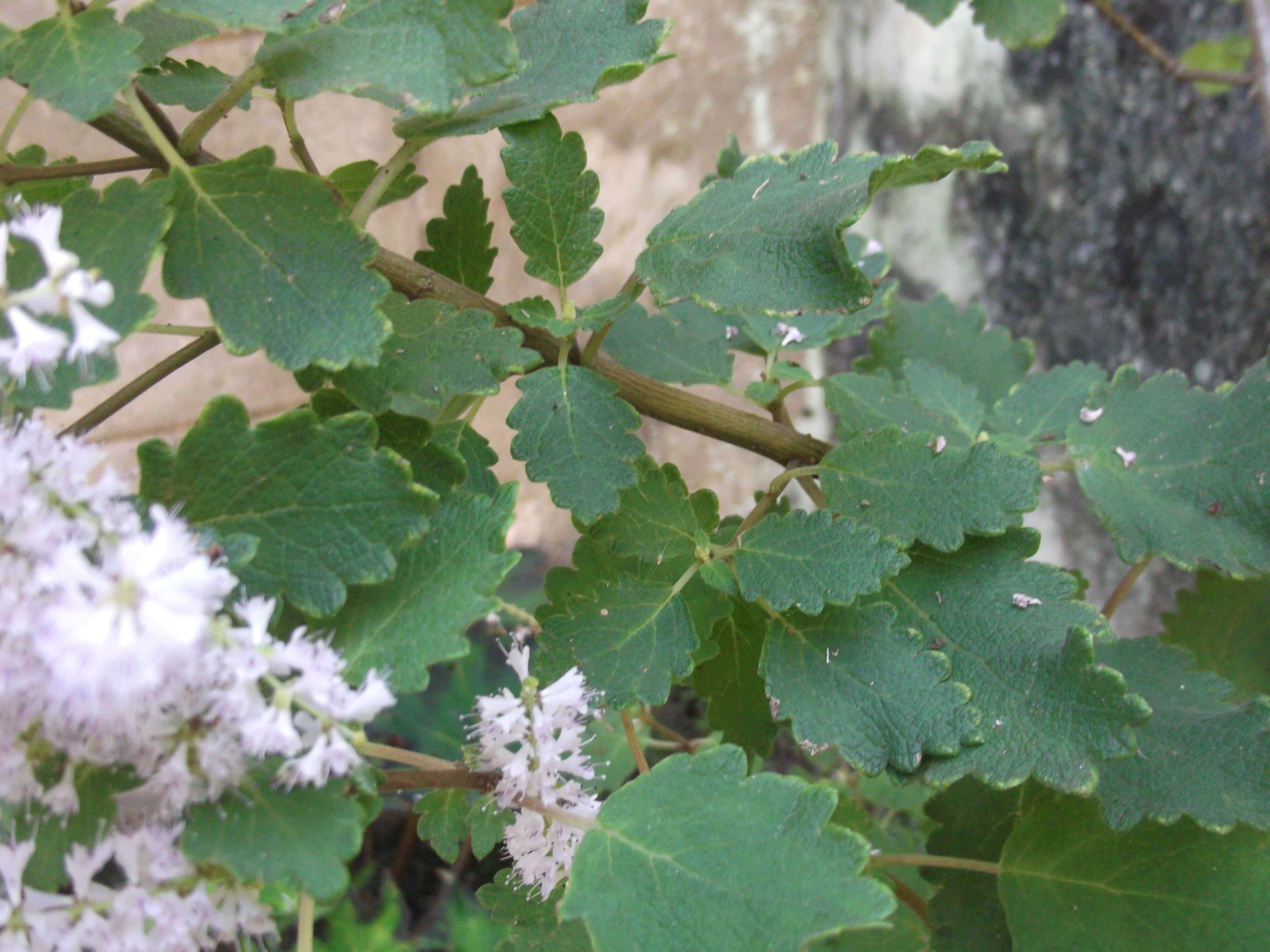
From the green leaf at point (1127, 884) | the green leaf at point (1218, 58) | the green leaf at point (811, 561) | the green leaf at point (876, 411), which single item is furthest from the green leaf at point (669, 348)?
the green leaf at point (1218, 58)

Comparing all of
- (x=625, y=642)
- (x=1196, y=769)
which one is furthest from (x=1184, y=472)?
(x=625, y=642)

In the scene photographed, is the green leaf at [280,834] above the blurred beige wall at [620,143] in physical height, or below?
above

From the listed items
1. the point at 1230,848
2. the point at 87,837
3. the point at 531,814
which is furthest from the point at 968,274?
the point at 87,837

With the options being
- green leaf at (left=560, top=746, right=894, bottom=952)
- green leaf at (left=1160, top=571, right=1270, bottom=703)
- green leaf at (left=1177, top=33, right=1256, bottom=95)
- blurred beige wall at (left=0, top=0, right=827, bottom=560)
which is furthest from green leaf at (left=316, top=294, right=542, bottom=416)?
blurred beige wall at (left=0, top=0, right=827, bottom=560)

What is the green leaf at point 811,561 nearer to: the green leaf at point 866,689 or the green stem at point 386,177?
the green leaf at point 866,689

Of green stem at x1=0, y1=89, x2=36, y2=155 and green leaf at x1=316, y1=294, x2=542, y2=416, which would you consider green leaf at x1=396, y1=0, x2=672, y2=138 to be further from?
green stem at x1=0, y1=89, x2=36, y2=155

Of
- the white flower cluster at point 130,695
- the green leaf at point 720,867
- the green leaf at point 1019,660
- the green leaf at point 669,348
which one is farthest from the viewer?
the green leaf at point 669,348
